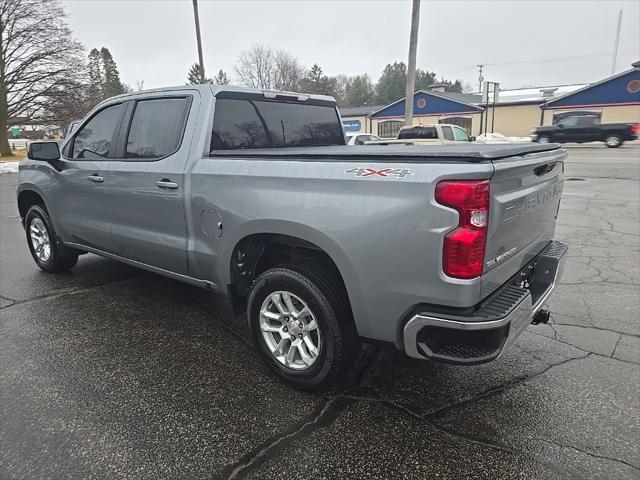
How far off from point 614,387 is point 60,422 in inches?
135

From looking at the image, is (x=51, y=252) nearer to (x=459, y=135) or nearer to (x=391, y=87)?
(x=459, y=135)

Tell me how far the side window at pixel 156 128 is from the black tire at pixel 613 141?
1142 inches

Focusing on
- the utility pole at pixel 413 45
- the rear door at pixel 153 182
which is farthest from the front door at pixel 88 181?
the utility pole at pixel 413 45

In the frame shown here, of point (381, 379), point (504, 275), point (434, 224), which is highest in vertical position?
point (434, 224)

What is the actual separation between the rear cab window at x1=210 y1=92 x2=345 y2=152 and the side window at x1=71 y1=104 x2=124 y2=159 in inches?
46.6

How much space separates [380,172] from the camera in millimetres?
2334

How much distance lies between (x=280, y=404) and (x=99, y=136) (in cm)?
309

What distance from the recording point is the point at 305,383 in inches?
113

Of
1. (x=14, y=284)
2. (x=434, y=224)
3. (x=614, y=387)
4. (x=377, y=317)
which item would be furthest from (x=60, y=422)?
(x=614, y=387)

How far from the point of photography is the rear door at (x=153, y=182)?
3.44 meters

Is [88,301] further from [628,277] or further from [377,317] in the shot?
[628,277]

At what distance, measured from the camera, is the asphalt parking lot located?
90.7 inches

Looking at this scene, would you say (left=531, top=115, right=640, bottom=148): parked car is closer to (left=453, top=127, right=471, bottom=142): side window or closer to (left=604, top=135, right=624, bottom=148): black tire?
(left=604, top=135, right=624, bottom=148): black tire

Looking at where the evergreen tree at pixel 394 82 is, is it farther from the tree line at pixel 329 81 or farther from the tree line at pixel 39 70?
the tree line at pixel 39 70
